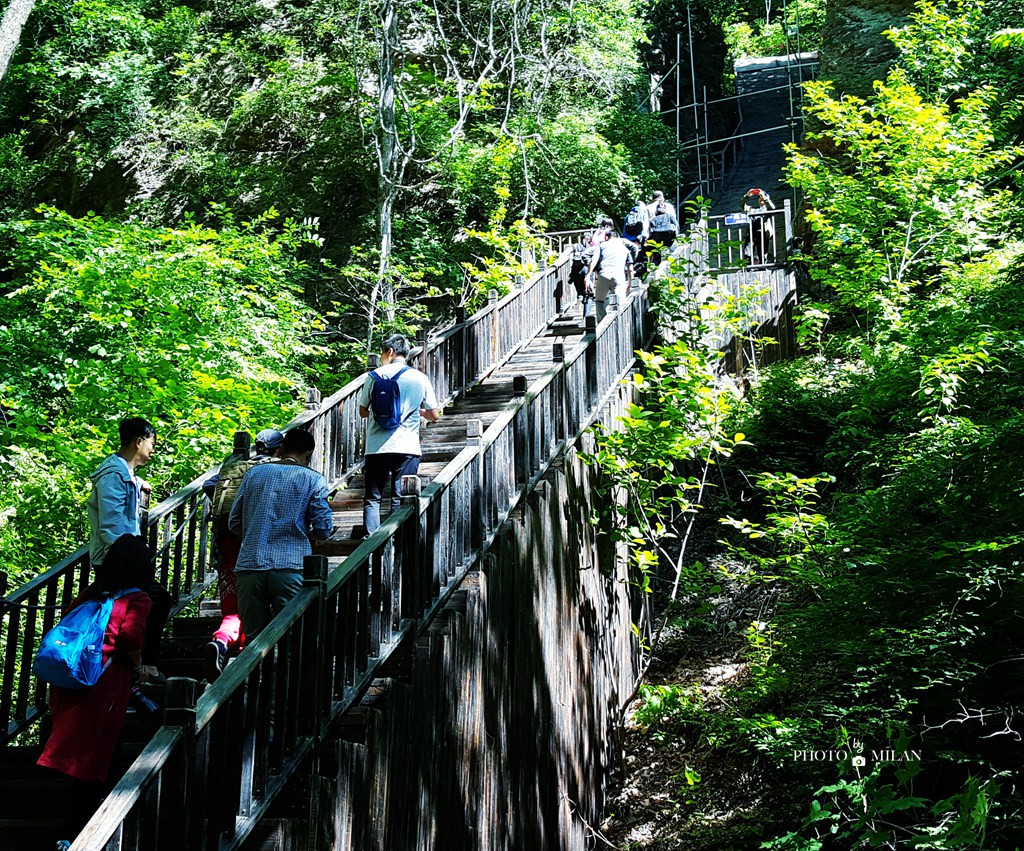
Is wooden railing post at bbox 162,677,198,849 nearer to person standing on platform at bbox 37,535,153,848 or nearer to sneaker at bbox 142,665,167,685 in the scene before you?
person standing on platform at bbox 37,535,153,848

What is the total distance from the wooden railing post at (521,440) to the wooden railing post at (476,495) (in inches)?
34.0

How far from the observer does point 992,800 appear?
5.25 meters

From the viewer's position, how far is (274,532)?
554 cm

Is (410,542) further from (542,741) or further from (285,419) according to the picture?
(285,419)

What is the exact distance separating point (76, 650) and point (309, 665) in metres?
1.03

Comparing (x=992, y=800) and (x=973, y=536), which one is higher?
(x=973, y=536)

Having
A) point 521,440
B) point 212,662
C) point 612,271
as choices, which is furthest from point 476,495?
point 612,271

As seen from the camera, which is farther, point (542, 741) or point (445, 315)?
point (445, 315)

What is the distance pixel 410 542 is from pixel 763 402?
27.0 ft

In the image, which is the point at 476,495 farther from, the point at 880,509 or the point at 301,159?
the point at 301,159

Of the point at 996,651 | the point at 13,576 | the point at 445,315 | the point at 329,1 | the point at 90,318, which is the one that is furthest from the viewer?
the point at 329,1

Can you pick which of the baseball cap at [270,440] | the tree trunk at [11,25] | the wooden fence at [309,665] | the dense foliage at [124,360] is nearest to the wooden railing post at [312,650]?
the wooden fence at [309,665]

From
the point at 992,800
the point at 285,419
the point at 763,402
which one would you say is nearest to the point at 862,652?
the point at 992,800

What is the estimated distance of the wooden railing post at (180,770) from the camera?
3404mm
